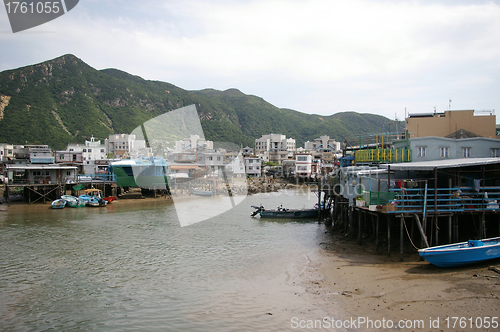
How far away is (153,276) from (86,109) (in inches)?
4417

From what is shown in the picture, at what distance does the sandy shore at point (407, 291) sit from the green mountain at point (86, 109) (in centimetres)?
8489

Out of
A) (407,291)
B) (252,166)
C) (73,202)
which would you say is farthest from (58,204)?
(252,166)

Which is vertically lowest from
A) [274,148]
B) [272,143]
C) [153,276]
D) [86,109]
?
[153,276]

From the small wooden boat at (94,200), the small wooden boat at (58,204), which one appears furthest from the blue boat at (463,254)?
the small wooden boat at (58,204)

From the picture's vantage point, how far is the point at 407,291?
10.7 metres

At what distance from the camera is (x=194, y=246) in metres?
19.0

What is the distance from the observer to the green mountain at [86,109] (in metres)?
84.3

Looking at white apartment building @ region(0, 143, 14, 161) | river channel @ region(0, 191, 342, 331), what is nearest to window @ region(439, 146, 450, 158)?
river channel @ region(0, 191, 342, 331)

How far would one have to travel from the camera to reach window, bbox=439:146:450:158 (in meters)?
20.0

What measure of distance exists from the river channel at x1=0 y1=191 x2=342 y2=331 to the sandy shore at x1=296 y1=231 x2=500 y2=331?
1053 mm

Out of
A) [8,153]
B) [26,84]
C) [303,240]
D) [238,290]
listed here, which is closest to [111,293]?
[238,290]

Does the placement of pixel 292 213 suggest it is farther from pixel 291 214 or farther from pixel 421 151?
pixel 421 151

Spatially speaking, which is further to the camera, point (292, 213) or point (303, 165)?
point (303, 165)

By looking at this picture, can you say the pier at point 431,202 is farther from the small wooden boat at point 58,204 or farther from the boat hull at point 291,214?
the small wooden boat at point 58,204
